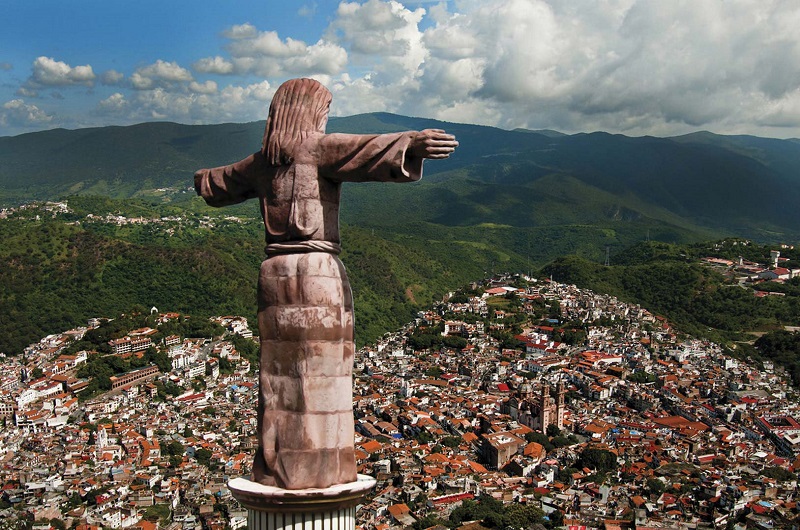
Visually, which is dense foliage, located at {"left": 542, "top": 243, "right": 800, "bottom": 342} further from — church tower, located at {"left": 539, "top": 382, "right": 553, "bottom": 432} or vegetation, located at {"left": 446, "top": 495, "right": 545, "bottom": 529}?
vegetation, located at {"left": 446, "top": 495, "right": 545, "bottom": 529}

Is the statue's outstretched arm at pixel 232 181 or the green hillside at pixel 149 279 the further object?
the green hillside at pixel 149 279

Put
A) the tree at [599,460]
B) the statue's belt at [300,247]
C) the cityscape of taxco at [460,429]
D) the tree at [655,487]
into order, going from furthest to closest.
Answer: the tree at [599,460]
the tree at [655,487]
the cityscape of taxco at [460,429]
the statue's belt at [300,247]

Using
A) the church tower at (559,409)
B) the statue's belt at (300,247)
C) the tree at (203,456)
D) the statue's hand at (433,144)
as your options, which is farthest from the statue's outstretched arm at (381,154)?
the church tower at (559,409)

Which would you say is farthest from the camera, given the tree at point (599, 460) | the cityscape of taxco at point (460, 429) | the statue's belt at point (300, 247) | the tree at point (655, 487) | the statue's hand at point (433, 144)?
the tree at point (599, 460)

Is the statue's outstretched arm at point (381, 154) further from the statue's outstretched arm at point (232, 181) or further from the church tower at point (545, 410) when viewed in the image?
the church tower at point (545, 410)

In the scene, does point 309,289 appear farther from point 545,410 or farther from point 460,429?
point 545,410

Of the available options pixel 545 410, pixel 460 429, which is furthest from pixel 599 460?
pixel 460 429

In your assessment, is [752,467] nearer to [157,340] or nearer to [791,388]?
[791,388]
